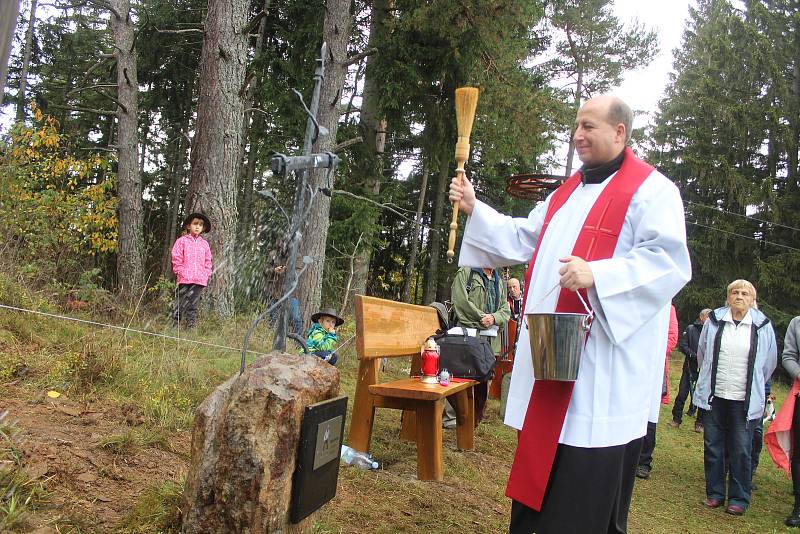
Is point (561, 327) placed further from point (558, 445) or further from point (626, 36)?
point (626, 36)

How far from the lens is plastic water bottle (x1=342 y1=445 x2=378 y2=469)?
4.61 metres

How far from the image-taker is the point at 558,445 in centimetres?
267

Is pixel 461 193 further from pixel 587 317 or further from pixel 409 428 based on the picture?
pixel 409 428

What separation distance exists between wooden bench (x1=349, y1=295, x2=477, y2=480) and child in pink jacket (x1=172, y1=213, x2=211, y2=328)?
10.4 ft

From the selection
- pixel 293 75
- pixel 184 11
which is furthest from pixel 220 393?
pixel 184 11

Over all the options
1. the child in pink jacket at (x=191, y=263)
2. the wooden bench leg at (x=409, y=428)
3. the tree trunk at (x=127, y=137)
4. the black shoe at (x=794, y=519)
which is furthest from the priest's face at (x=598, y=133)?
the tree trunk at (x=127, y=137)

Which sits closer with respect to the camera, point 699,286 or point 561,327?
point 561,327

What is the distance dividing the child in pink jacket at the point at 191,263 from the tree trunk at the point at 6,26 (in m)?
6.68

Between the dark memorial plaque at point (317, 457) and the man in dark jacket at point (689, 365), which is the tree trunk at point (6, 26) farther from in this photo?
the man in dark jacket at point (689, 365)

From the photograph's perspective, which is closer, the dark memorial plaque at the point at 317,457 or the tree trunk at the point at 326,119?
the dark memorial plaque at the point at 317,457

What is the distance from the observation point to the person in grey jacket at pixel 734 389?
224 inches

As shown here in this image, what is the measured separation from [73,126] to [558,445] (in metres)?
22.1

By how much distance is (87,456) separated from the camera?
3.34 metres

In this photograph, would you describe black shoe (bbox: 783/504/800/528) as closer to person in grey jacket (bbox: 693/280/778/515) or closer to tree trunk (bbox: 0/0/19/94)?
person in grey jacket (bbox: 693/280/778/515)
